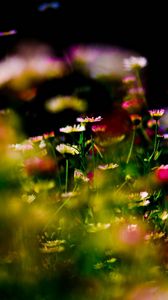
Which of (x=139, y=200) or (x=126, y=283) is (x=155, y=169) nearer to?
(x=139, y=200)

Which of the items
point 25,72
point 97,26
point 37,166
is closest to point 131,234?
point 37,166

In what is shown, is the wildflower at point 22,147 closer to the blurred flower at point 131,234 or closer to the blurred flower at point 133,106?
the blurred flower at point 131,234

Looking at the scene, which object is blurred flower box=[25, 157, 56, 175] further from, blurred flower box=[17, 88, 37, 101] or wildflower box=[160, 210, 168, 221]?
blurred flower box=[17, 88, 37, 101]

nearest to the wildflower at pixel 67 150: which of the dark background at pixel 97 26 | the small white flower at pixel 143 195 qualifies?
the small white flower at pixel 143 195

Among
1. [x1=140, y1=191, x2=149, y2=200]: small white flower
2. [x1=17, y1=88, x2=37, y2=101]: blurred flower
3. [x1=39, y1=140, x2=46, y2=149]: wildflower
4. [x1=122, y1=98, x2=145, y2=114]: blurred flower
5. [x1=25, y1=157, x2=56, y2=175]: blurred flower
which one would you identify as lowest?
[x1=140, y1=191, x2=149, y2=200]: small white flower

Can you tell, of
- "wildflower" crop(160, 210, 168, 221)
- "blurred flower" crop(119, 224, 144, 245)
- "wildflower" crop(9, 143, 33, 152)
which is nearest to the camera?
"blurred flower" crop(119, 224, 144, 245)

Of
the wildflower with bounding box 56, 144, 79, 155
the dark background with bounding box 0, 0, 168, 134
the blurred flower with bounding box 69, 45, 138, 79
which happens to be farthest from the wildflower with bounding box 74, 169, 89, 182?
the dark background with bounding box 0, 0, 168, 134

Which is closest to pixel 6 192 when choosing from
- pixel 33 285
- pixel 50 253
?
pixel 50 253

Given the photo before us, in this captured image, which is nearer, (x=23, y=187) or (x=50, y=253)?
(x=50, y=253)
